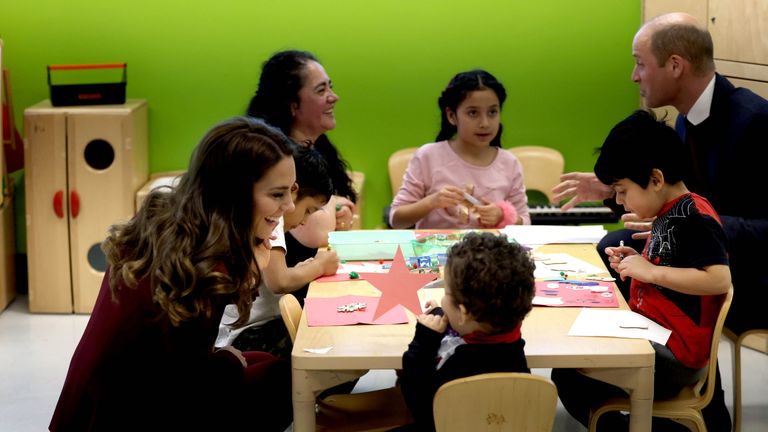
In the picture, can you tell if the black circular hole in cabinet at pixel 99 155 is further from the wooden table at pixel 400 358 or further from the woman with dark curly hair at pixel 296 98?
the wooden table at pixel 400 358

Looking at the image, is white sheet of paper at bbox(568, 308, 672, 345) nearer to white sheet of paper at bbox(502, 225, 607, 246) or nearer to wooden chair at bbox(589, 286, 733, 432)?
wooden chair at bbox(589, 286, 733, 432)

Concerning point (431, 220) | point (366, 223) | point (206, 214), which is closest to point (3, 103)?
point (366, 223)

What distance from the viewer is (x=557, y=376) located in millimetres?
3262

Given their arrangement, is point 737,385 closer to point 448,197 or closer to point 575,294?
point 575,294

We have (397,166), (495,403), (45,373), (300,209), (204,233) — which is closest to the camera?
(495,403)

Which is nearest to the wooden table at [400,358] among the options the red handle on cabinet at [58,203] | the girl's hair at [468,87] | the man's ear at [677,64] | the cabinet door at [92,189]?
the man's ear at [677,64]

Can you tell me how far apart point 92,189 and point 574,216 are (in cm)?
239

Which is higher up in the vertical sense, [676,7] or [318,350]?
[676,7]

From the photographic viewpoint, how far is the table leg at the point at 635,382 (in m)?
2.42

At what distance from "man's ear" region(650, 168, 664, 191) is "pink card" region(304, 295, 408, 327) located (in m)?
0.79

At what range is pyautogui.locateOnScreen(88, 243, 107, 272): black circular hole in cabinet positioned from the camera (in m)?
5.07

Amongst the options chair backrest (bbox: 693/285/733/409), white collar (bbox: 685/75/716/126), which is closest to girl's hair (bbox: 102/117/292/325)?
chair backrest (bbox: 693/285/733/409)

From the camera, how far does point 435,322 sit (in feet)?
7.75

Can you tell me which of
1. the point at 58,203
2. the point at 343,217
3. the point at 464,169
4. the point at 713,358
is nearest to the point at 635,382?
the point at 713,358
